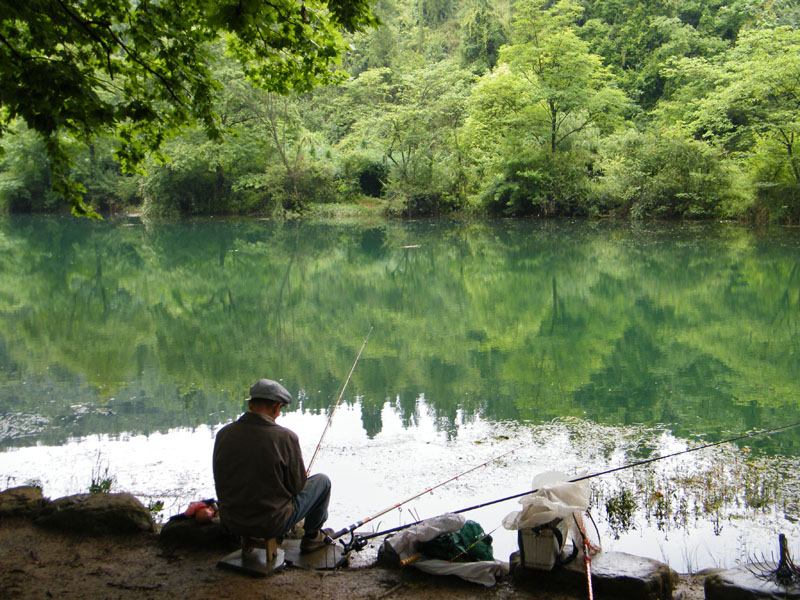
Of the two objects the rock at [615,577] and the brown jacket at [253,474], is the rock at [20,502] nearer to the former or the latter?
the brown jacket at [253,474]

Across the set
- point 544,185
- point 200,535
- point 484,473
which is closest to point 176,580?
point 200,535

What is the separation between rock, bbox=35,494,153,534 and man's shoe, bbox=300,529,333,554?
3.18 ft

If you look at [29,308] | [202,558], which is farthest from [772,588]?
[29,308]

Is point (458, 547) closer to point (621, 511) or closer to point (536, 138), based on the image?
point (621, 511)

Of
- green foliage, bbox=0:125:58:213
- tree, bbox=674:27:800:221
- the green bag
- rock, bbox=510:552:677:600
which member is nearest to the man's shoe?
the green bag

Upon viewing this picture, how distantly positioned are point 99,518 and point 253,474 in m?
1.25

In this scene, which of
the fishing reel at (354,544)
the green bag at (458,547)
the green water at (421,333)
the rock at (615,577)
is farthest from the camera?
the green water at (421,333)

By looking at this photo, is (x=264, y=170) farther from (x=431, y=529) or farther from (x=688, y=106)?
(x=431, y=529)

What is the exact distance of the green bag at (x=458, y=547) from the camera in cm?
380

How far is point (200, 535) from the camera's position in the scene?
406 cm

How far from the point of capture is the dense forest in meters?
26.8

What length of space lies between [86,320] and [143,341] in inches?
91.7

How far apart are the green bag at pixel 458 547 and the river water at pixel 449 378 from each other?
560 mm

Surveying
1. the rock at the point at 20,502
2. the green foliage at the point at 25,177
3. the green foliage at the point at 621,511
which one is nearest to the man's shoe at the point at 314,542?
the rock at the point at 20,502
